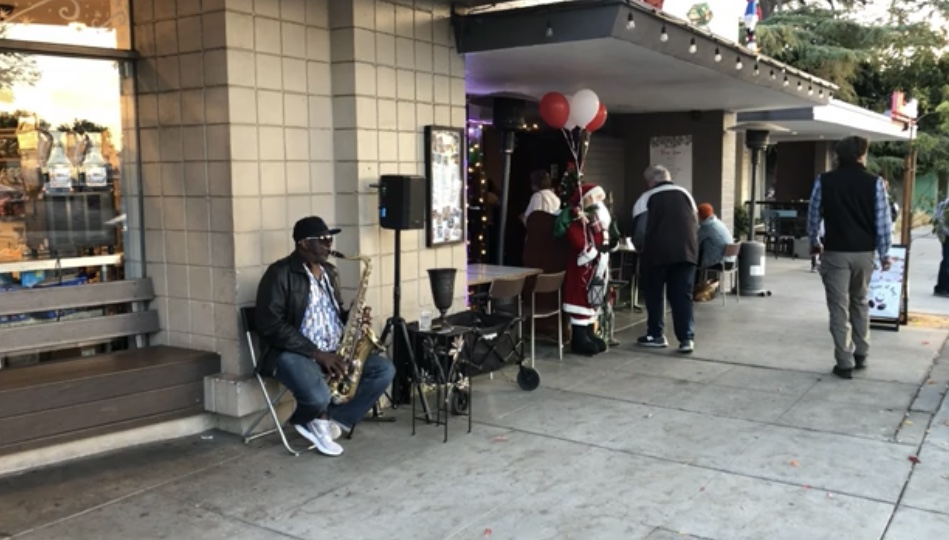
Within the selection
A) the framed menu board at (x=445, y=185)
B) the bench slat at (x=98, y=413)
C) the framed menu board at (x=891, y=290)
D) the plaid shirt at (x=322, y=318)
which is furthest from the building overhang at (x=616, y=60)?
the bench slat at (x=98, y=413)

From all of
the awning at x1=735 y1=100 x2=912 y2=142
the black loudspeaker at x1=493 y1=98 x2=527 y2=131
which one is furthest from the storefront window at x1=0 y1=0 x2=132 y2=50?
the awning at x1=735 y1=100 x2=912 y2=142

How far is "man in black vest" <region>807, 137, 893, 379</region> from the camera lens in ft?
21.2

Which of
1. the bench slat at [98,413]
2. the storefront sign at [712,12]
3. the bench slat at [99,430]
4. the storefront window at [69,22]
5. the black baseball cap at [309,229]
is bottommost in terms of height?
the bench slat at [99,430]

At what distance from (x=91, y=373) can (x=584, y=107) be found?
4.82 meters

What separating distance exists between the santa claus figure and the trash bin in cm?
413

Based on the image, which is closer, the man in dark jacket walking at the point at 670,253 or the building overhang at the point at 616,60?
the building overhang at the point at 616,60

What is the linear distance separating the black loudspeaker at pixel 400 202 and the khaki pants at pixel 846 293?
334 cm

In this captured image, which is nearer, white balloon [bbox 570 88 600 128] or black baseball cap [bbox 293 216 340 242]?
black baseball cap [bbox 293 216 340 242]

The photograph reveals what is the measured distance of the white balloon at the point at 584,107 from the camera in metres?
7.70

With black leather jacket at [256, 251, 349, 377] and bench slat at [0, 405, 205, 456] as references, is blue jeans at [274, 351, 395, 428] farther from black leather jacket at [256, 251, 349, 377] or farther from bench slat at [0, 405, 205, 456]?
bench slat at [0, 405, 205, 456]

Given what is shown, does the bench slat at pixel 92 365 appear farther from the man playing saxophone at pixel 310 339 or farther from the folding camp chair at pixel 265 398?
the man playing saxophone at pixel 310 339

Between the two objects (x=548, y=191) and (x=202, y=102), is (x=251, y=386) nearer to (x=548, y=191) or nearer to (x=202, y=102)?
(x=202, y=102)

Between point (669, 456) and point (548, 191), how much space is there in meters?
4.44

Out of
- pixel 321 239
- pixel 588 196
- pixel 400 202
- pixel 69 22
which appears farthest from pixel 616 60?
pixel 69 22
